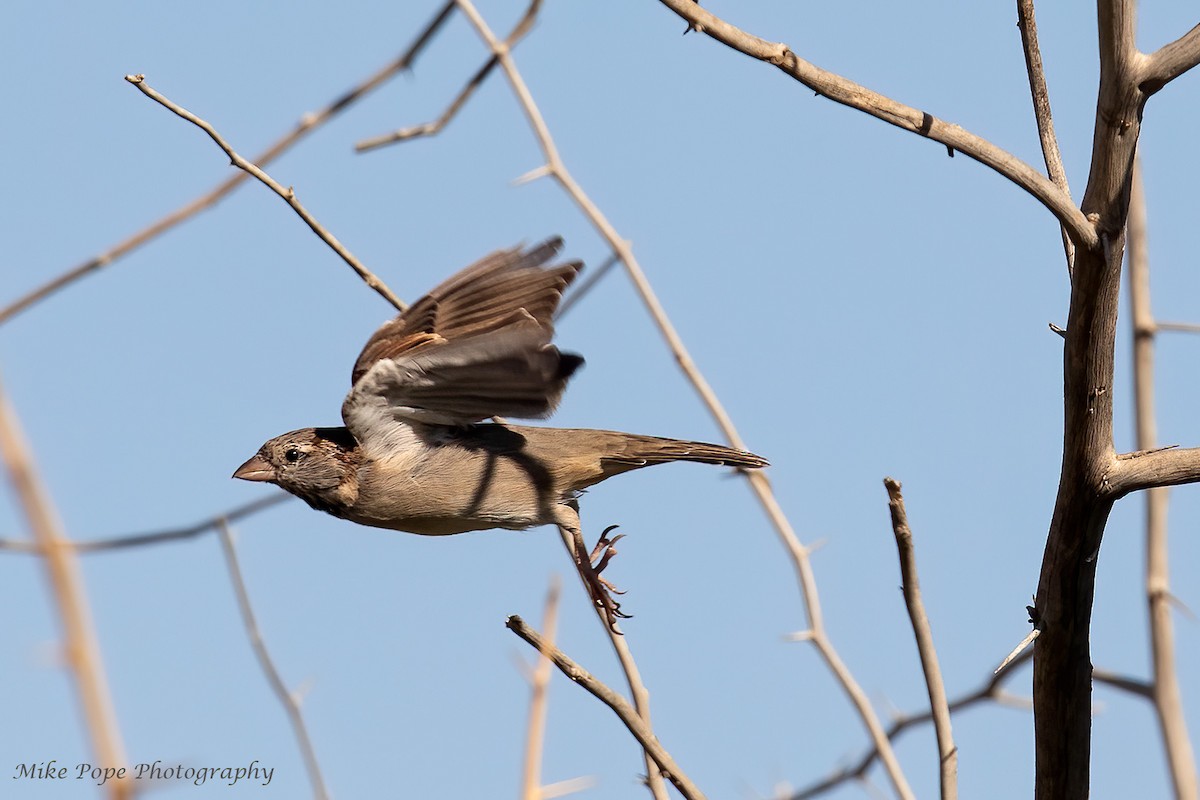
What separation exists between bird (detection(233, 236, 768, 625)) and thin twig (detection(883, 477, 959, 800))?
1594 millimetres

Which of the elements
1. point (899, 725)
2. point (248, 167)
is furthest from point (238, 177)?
point (899, 725)

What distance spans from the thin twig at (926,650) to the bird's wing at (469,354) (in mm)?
1399

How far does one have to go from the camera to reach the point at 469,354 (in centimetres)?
448

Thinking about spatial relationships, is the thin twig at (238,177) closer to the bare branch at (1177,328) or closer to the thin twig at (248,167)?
the thin twig at (248,167)

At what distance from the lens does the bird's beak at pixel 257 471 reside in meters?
5.48

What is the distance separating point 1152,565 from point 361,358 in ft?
9.37

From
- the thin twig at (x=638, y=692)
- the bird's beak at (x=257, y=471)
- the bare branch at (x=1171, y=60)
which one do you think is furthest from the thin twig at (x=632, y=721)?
the bird's beak at (x=257, y=471)

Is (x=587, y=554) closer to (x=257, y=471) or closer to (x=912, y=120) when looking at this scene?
(x=257, y=471)

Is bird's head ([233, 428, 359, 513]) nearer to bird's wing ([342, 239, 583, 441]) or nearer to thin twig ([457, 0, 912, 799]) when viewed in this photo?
bird's wing ([342, 239, 583, 441])

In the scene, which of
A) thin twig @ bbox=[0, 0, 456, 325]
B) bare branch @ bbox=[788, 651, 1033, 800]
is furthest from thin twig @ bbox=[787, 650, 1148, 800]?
thin twig @ bbox=[0, 0, 456, 325]

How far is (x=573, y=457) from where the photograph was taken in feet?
17.7

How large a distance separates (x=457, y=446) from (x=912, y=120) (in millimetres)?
2773

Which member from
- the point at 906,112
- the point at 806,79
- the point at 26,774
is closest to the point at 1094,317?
the point at 906,112

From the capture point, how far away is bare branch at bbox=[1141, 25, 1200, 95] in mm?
2787
